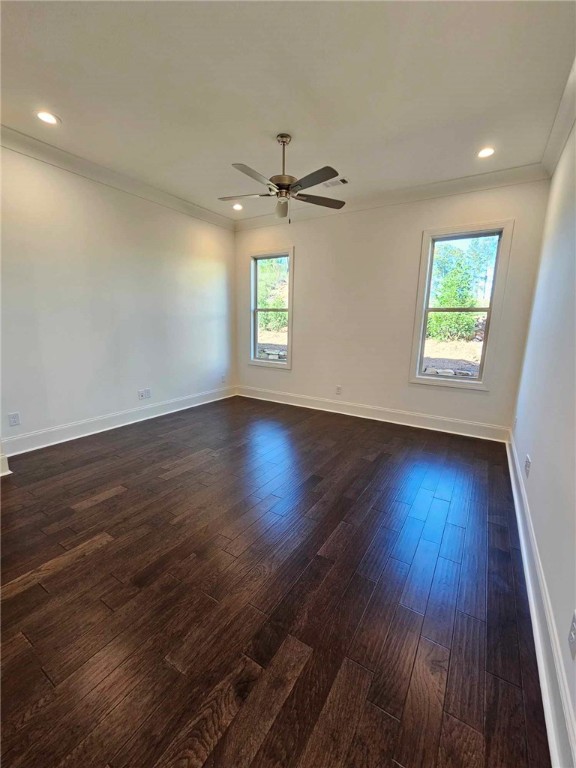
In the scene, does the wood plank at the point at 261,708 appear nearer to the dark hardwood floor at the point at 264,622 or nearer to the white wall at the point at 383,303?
the dark hardwood floor at the point at 264,622

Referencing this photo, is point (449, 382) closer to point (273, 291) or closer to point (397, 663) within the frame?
point (273, 291)

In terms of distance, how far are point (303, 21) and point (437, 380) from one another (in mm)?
3588

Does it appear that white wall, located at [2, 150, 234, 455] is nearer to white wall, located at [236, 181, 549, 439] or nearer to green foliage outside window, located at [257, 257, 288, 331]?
green foliage outside window, located at [257, 257, 288, 331]

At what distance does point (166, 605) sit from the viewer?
61.1 inches

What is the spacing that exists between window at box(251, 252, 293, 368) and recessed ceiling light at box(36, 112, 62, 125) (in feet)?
9.96

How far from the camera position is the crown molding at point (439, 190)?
3.33m

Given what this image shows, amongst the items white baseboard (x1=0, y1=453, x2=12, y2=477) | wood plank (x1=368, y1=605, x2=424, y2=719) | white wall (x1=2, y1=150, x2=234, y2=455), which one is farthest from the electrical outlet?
white wall (x1=2, y1=150, x2=234, y2=455)

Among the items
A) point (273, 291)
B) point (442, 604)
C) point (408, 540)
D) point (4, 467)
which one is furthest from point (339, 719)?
point (273, 291)

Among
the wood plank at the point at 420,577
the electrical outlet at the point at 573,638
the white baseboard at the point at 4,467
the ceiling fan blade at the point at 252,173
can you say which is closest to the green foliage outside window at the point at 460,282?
the ceiling fan blade at the point at 252,173

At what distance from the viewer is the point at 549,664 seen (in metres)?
1.25

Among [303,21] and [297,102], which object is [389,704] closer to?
[303,21]

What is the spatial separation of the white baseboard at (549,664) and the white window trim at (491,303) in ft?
7.28

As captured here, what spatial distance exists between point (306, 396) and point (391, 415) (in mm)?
1380

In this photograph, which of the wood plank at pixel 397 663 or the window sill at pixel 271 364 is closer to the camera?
the wood plank at pixel 397 663
